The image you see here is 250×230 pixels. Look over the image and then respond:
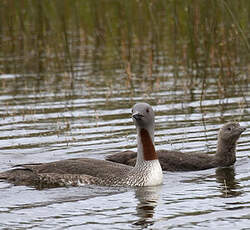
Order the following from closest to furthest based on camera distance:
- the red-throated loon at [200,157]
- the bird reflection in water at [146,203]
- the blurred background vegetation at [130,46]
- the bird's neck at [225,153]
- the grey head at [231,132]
Answer: the bird reflection in water at [146,203]
the red-throated loon at [200,157]
the bird's neck at [225,153]
the grey head at [231,132]
the blurred background vegetation at [130,46]

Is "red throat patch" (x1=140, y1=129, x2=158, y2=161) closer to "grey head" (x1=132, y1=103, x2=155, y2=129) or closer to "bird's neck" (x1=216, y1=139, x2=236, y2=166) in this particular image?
"grey head" (x1=132, y1=103, x2=155, y2=129)

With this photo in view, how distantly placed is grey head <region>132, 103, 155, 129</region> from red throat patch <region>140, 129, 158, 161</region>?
99 mm

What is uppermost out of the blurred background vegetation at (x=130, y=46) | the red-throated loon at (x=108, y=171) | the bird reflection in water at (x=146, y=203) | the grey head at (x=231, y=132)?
the blurred background vegetation at (x=130, y=46)

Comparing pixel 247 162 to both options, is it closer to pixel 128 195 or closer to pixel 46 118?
pixel 128 195

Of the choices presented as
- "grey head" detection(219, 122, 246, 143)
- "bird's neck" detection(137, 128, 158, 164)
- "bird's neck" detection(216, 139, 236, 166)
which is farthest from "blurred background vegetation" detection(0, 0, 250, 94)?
"bird's neck" detection(137, 128, 158, 164)

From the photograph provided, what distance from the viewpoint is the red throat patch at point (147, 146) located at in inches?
433

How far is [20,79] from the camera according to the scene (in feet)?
62.5

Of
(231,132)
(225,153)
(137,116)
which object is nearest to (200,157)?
(225,153)

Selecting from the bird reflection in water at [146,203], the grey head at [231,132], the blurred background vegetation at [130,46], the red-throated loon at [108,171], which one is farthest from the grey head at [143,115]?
the blurred background vegetation at [130,46]

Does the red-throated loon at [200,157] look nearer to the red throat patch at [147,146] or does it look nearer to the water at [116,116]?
the water at [116,116]

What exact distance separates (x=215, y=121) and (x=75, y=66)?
247 inches

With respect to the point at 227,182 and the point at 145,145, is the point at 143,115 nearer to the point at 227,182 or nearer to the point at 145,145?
the point at 145,145

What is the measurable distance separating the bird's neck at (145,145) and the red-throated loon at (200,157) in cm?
121

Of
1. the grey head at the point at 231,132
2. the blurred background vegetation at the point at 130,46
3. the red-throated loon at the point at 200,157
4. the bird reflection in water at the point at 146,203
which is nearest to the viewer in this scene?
the bird reflection in water at the point at 146,203
